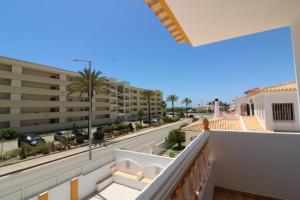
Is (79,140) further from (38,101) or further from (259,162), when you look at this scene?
(259,162)

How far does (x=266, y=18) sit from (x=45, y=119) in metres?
34.9

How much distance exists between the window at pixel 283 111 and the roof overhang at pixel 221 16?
788cm

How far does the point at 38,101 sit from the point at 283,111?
33.2 metres

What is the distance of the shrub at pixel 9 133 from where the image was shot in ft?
75.2

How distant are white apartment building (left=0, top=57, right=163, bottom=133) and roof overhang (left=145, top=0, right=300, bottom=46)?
31.1 metres

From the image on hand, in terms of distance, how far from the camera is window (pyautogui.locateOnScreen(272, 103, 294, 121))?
8.80 meters

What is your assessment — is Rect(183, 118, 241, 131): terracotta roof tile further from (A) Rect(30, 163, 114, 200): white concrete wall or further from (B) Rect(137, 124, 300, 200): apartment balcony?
(B) Rect(137, 124, 300, 200): apartment balcony

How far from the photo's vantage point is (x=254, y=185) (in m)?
3.72

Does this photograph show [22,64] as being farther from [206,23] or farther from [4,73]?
[206,23]

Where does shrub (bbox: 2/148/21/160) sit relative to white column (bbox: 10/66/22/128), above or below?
below

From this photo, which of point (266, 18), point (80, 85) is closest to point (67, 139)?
point (80, 85)

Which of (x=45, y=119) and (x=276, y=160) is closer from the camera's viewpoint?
(x=276, y=160)

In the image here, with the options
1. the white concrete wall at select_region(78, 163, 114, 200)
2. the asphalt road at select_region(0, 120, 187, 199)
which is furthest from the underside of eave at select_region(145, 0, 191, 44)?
the asphalt road at select_region(0, 120, 187, 199)

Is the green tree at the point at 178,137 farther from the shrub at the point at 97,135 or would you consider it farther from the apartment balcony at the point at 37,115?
the apartment balcony at the point at 37,115
